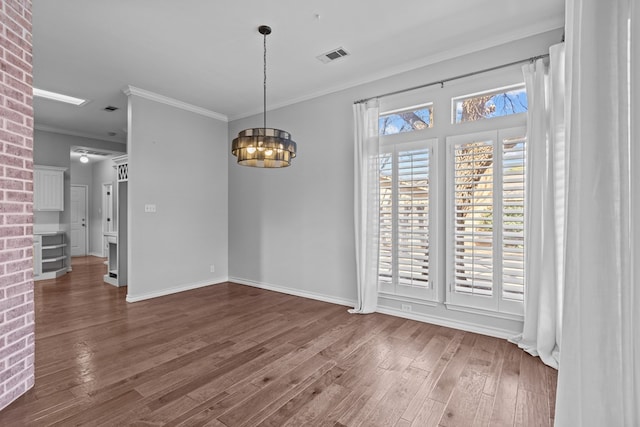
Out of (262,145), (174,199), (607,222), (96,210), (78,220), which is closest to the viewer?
(607,222)

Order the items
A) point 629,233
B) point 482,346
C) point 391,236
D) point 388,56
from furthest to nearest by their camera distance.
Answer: point 391,236 < point 388,56 < point 482,346 < point 629,233

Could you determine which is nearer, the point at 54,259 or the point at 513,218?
the point at 513,218

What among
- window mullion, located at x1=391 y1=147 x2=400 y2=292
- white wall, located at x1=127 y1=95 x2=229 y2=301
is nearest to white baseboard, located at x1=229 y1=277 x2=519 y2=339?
window mullion, located at x1=391 y1=147 x2=400 y2=292

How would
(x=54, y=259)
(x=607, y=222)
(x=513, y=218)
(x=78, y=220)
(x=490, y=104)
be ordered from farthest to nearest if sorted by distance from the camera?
1. (x=78, y=220)
2. (x=54, y=259)
3. (x=490, y=104)
4. (x=513, y=218)
5. (x=607, y=222)

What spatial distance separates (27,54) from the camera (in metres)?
2.22

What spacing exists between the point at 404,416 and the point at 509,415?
0.67m

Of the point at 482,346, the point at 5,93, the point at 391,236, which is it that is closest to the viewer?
the point at 5,93

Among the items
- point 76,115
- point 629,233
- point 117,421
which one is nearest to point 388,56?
point 629,233

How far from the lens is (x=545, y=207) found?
2758 mm

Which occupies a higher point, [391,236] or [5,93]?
[5,93]

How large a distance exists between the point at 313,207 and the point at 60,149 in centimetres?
605

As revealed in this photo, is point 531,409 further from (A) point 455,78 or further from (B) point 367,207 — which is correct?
(A) point 455,78

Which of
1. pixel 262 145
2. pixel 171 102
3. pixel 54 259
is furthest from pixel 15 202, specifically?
pixel 54 259

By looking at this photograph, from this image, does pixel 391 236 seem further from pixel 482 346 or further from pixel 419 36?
pixel 419 36
